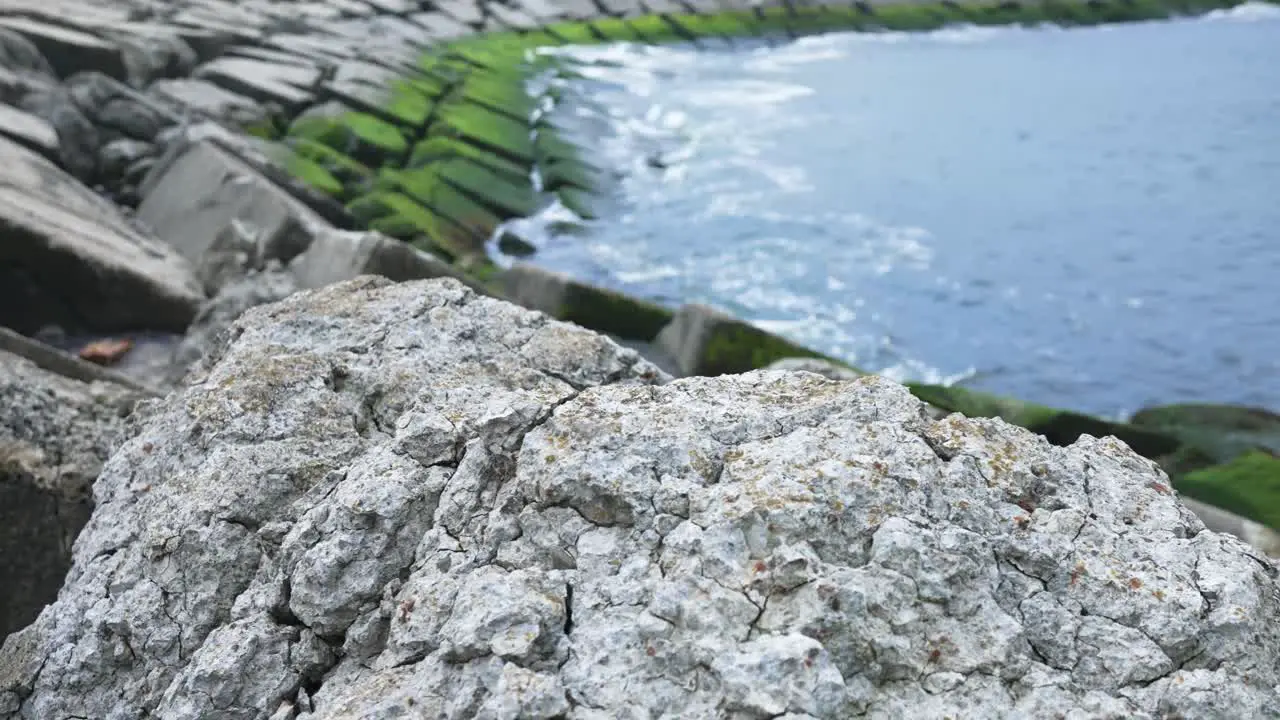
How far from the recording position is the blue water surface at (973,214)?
45.3 feet

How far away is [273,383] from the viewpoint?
11.4 feet

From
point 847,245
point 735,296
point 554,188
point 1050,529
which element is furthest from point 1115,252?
point 1050,529

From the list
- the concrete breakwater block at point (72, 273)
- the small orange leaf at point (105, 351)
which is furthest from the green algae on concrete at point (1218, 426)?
the small orange leaf at point (105, 351)

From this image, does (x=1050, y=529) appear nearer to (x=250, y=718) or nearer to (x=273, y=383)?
(x=250, y=718)

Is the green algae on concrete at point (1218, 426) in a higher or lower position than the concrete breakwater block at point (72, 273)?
lower

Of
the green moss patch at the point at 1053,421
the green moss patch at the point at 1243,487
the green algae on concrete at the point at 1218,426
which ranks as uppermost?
the green moss patch at the point at 1243,487

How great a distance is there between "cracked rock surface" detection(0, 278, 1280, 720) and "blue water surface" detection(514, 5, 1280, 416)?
10222 mm

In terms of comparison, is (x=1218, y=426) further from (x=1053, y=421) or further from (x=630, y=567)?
(x=630, y=567)

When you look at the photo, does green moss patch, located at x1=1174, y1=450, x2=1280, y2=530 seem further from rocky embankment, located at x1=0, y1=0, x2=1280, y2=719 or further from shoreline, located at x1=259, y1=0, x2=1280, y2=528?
rocky embankment, located at x1=0, y1=0, x2=1280, y2=719

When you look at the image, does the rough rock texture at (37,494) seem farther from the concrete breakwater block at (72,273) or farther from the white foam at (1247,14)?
the white foam at (1247,14)

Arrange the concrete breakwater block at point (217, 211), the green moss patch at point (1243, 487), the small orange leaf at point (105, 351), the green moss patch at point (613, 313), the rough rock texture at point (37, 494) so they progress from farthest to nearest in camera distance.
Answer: the green moss patch at point (613, 313), the concrete breakwater block at point (217, 211), the green moss patch at point (1243, 487), the small orange leaf at point (105, 351), the rough rock texture at point (37, 494)

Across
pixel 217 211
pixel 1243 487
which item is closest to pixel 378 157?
pixel 217 211

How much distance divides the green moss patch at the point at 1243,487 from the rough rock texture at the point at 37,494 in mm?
7557

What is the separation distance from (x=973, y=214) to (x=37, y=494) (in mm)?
15820
